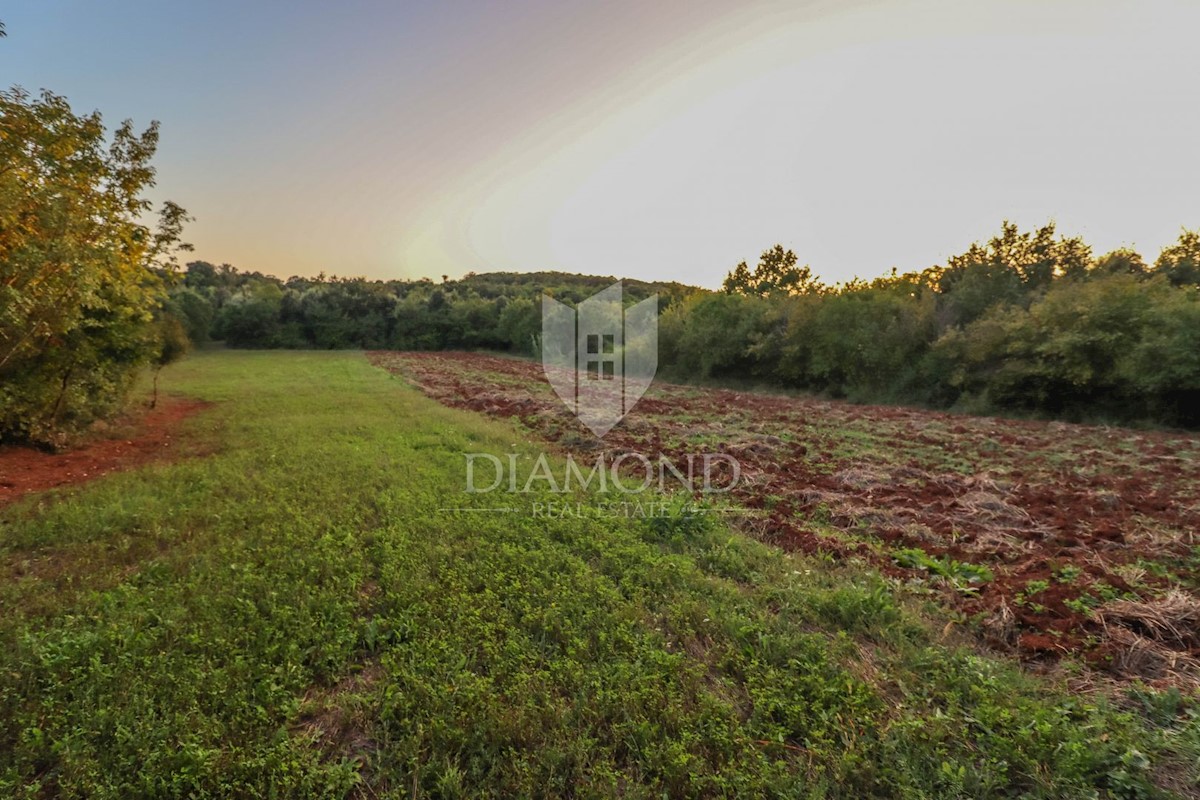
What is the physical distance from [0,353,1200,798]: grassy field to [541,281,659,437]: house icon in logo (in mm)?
10064

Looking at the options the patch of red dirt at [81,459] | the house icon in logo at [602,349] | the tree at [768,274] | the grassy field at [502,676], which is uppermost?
the tree at [768,274]

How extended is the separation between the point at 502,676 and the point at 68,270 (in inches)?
292

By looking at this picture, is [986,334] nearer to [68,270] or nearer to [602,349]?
[602,349]

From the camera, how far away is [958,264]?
807 inches

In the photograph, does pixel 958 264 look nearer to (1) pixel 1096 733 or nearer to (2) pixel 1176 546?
(2) pixel 1176 546

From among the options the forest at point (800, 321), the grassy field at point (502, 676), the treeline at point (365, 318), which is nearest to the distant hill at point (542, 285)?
the treeline at point (365, 318)

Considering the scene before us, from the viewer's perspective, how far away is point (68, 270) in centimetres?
573

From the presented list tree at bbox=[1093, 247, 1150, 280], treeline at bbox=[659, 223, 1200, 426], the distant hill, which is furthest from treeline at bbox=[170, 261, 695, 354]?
tree at bbox=[1093, 247, 1150, 280]

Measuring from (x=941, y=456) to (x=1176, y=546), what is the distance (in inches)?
159

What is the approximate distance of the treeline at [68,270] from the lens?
543 cm

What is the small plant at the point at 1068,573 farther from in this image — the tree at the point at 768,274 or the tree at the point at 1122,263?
the tree at the point at 768,274

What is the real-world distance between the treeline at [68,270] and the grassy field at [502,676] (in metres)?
3.08

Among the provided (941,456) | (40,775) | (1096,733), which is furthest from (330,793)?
(941,456)

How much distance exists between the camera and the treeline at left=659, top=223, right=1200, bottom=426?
12.7m
